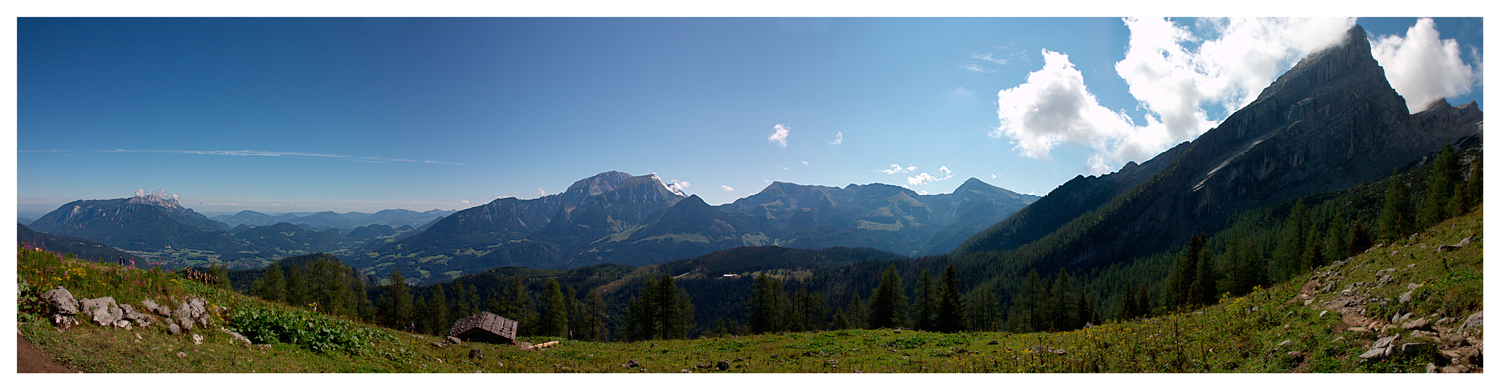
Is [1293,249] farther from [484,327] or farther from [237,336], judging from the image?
[237,336]

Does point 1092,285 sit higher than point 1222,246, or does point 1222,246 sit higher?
point 1222,246

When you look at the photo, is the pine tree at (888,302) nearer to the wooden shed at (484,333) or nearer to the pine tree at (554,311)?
the pine tree at (554,311)

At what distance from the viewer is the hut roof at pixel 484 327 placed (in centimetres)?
2347

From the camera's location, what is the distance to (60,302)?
28.2 feet

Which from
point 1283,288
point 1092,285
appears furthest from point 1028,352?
point 1092,285

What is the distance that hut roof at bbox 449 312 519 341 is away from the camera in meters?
23.5

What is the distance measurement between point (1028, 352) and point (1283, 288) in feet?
32.5

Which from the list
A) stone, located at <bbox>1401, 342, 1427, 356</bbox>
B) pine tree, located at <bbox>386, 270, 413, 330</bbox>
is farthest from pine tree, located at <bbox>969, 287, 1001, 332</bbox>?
pine tree, located at <bbox>386, 270, 413, 330</bbox>

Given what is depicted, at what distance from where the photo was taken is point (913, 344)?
2139 centimetres

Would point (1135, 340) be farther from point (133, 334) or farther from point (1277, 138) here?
point (1277, 138)

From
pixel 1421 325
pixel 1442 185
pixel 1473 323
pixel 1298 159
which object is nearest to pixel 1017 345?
pixel 1421 325

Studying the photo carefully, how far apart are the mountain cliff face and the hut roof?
19503cm

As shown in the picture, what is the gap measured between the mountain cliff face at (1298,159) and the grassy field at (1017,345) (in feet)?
621

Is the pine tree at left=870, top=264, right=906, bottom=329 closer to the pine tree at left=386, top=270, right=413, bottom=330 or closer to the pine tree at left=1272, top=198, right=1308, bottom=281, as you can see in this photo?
the pine tree at left=1272, top=198, right=1308, bottom=281
